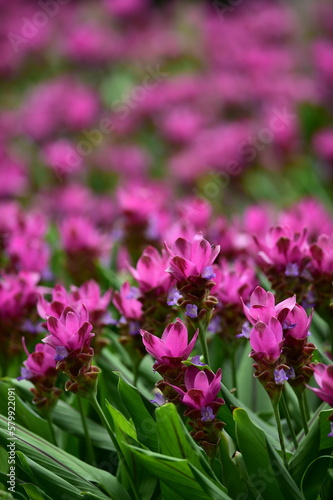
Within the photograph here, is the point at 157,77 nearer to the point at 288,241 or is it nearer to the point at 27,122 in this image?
the point at 27,122

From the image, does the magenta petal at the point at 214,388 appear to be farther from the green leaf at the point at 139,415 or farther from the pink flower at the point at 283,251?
the pink flower at the point at 283,251

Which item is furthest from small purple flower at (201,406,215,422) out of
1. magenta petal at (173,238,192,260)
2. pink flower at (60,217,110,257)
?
pink flower at (60,217,110,257)

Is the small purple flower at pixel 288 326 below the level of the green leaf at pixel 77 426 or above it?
above

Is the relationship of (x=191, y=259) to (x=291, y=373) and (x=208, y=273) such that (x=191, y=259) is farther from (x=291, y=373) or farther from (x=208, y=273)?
(x=291, y=373)

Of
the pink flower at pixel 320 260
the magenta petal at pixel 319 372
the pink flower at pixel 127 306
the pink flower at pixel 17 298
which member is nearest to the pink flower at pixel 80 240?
the pink flower at pixel 17 298

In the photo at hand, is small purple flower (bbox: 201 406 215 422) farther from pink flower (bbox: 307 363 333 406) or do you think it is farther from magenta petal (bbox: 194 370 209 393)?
pink flower (bbox: 307 363 333 406)

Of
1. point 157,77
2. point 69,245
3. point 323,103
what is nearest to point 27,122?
point 157,77

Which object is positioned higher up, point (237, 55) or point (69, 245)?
point (69, 245)

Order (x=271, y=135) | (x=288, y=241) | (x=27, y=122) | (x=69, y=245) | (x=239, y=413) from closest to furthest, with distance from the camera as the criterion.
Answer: (x=239, y=413)
(x=288, y=241)
(x=69, y=245)
(x=271, y=135)
(x=27, y=122)
